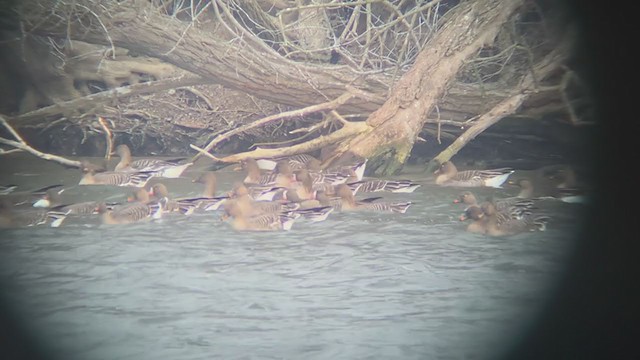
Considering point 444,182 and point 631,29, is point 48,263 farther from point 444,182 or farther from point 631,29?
point 631,29

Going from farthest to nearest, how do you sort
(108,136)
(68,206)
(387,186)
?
1. (108,136)
2. (387,186)
3. (68,206)

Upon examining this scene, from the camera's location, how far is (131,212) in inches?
156

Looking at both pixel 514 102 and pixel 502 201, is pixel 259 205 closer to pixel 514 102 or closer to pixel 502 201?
pixel 502 201

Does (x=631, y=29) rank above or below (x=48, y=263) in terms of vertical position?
above

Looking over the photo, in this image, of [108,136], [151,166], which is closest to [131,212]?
[151,166]

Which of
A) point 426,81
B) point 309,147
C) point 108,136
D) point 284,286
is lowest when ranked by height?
point 284,286

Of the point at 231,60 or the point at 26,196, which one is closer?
the point at 26,196

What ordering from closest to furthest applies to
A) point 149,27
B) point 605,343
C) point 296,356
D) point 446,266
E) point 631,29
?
1. point 296,356
2. point 605,343
3. point 446,266
4. point 631,29
5. point 149,27

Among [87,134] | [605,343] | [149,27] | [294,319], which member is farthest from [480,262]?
[87,134]

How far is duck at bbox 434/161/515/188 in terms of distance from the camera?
4.89 meters

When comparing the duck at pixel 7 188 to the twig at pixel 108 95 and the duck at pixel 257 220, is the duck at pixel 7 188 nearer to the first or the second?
the twig at pixel 108 95

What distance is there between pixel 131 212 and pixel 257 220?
74 cm

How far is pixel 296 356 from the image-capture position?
7.36 ft

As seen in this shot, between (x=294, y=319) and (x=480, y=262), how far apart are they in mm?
1043
